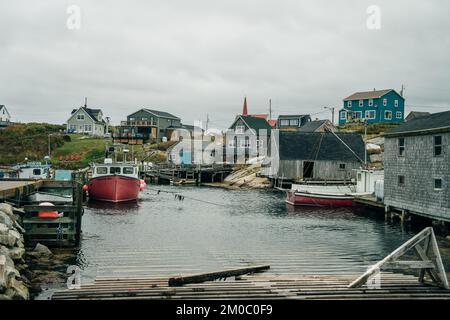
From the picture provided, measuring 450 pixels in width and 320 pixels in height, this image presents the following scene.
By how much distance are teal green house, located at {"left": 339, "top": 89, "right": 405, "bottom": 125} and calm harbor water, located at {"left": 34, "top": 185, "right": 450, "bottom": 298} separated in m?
53.8

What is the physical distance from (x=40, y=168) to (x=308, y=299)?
1654 inches

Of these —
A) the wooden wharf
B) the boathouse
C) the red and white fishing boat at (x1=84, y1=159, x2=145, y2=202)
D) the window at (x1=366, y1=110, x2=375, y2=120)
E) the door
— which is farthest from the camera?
the window at (x1=366, y1=110, x2=375, y2=120)

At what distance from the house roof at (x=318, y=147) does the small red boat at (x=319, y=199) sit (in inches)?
725

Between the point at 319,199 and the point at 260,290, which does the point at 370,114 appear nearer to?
the point at 319,199

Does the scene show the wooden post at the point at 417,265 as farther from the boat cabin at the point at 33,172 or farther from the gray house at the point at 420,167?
the boat cabin at the point at 33,172

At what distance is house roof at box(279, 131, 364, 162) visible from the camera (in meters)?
65.7

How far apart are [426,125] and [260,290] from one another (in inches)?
961

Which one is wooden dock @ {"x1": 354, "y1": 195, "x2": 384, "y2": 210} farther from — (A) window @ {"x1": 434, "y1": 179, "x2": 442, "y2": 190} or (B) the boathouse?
(B) the boathouse

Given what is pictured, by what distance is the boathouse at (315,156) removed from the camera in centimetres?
6506

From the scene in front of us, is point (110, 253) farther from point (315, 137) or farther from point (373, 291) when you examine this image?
point (315, 137)

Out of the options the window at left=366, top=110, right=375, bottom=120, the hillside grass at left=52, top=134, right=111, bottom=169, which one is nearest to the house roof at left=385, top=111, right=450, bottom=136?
the hillside grass at left=52, top=134, right=111, bottom=169

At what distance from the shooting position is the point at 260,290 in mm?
12422

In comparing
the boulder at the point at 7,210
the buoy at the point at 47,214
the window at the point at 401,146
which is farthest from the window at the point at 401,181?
the boulder at the point at 7,210
